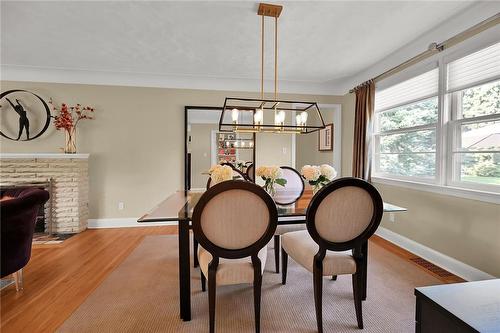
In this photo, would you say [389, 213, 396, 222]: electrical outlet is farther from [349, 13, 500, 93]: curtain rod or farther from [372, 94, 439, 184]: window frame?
[349, 13, 500, 93]: curtain rod

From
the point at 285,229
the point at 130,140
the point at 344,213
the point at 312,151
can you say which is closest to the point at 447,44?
the point at 344,213

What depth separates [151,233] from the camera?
12.0ft

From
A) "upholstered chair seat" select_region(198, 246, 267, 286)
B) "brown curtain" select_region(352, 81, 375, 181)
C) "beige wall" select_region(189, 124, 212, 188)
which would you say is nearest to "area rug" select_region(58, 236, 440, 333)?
"upholstered chair seat" select_region(198, 246, 267, 286)

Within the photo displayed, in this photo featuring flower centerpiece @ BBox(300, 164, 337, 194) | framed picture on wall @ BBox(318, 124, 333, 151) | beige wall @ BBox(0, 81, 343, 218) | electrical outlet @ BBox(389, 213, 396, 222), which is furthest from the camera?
framed picture on wall @ BBox(318, 124, 333, 151)

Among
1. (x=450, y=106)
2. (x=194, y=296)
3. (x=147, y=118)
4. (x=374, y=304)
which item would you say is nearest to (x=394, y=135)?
(x=450, y=106)

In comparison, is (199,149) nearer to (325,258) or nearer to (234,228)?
(234,228)

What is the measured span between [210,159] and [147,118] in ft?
4.01

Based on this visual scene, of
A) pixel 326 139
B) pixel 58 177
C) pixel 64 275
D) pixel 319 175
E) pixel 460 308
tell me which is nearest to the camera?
pixel 460 308

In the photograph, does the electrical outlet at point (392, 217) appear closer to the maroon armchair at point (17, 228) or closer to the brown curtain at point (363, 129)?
the brown curtain at point (363, 129)

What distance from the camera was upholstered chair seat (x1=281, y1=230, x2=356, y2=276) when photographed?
161 cm

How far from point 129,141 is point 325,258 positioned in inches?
140

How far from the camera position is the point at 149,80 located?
393cm

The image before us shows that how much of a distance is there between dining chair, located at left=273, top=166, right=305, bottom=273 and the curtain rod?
184 cm

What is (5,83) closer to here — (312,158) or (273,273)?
(273,273)
